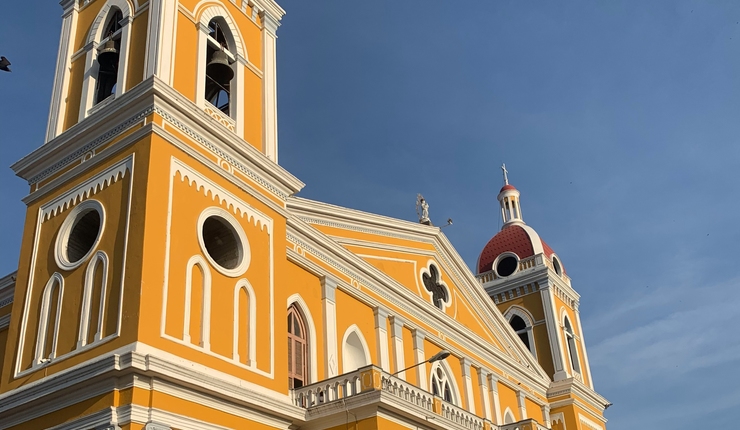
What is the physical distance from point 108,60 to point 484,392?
1341 cm

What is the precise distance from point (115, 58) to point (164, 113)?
8.83 feet

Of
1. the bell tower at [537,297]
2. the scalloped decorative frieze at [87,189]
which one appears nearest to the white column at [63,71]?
the scalloped decorative frieze at [87,189]

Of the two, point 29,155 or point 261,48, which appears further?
point 261,48

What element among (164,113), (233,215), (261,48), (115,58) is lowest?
(233,215)

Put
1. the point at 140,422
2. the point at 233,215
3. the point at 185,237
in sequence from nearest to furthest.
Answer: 1. the point at 140,422
2. the point at 185,237
3. the point at 233,215

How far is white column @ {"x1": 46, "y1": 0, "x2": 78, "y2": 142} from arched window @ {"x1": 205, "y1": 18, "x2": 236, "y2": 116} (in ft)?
8.94

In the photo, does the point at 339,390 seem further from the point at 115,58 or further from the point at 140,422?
the point at 115,58

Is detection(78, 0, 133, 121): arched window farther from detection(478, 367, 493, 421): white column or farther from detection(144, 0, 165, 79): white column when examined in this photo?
detection(478, 367, 493, 421): white column

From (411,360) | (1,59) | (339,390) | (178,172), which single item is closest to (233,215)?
(178,172)

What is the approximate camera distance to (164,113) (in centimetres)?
1255

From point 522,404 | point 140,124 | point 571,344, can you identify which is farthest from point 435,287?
point 140,124

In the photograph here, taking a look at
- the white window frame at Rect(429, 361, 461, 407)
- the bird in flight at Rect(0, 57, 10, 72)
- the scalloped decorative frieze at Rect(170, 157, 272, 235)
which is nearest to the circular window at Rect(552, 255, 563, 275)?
the white window frame at Rect(429, 361, 461, 407)

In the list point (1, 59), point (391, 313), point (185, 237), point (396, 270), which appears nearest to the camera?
point (1, 59)

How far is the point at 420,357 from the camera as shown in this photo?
1873 cm
